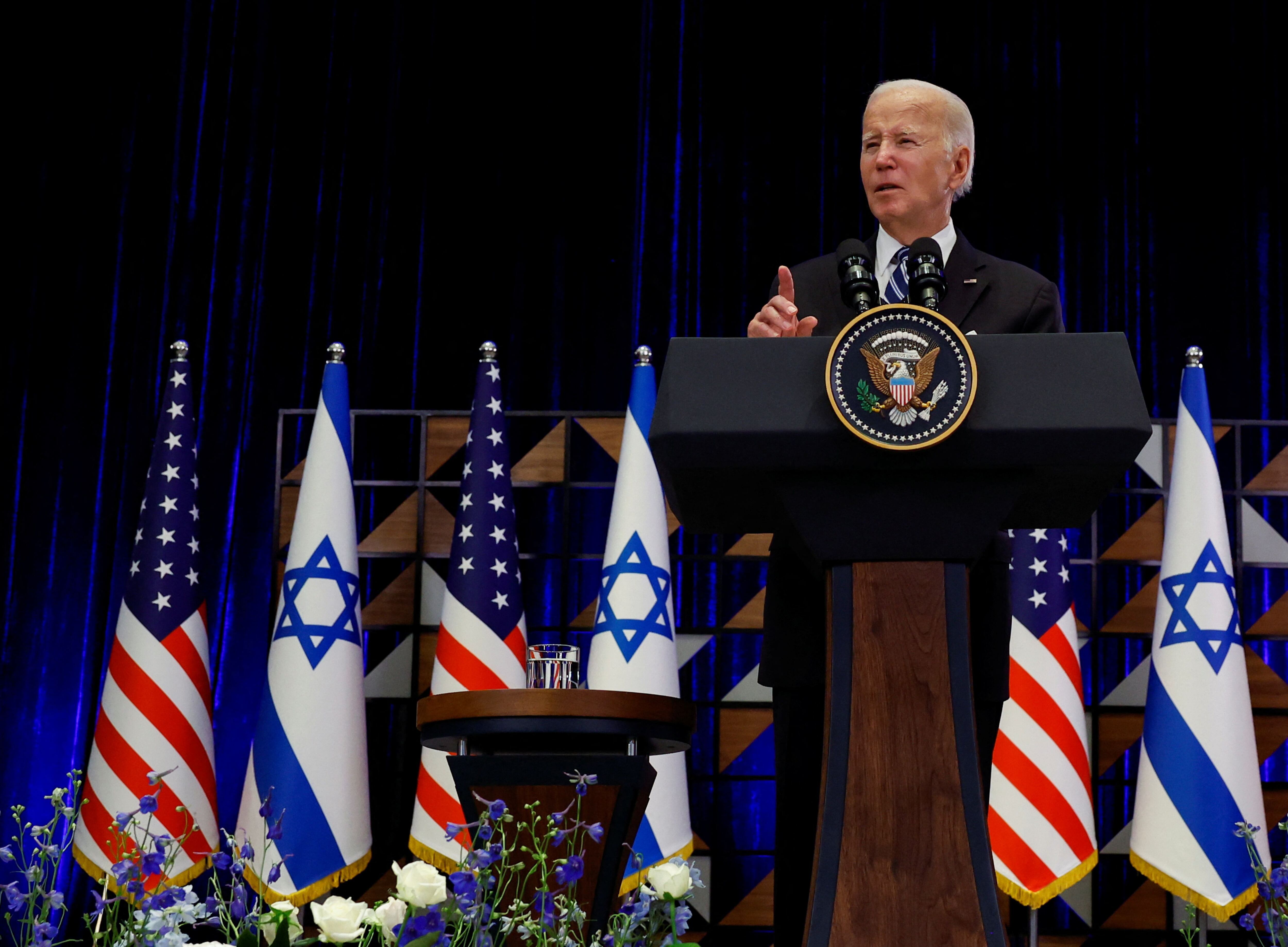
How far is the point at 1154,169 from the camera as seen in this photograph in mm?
4855

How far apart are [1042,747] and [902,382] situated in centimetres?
243

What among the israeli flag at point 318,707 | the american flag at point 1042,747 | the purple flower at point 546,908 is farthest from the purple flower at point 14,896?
the american flag at point 1042,747

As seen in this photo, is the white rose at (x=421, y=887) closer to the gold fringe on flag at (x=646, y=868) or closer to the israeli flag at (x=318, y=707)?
the gold fringe on flag at (x=646, y=868)

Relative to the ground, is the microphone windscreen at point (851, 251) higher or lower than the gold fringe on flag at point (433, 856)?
higher

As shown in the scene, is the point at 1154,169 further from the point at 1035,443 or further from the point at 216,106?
the point at 1035,443

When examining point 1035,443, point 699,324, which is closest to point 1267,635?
point 699,324

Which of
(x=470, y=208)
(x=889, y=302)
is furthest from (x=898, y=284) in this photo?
(x=470, y=208)

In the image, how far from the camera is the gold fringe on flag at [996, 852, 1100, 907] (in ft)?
11.2

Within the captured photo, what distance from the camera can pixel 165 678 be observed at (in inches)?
146

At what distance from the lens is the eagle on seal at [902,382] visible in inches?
54.2

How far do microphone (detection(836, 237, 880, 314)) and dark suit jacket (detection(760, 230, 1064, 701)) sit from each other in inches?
2.9

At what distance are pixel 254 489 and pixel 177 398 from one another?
0.84 meters

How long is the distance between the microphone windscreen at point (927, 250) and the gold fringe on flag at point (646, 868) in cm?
191

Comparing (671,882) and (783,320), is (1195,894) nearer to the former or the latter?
(783,320)
